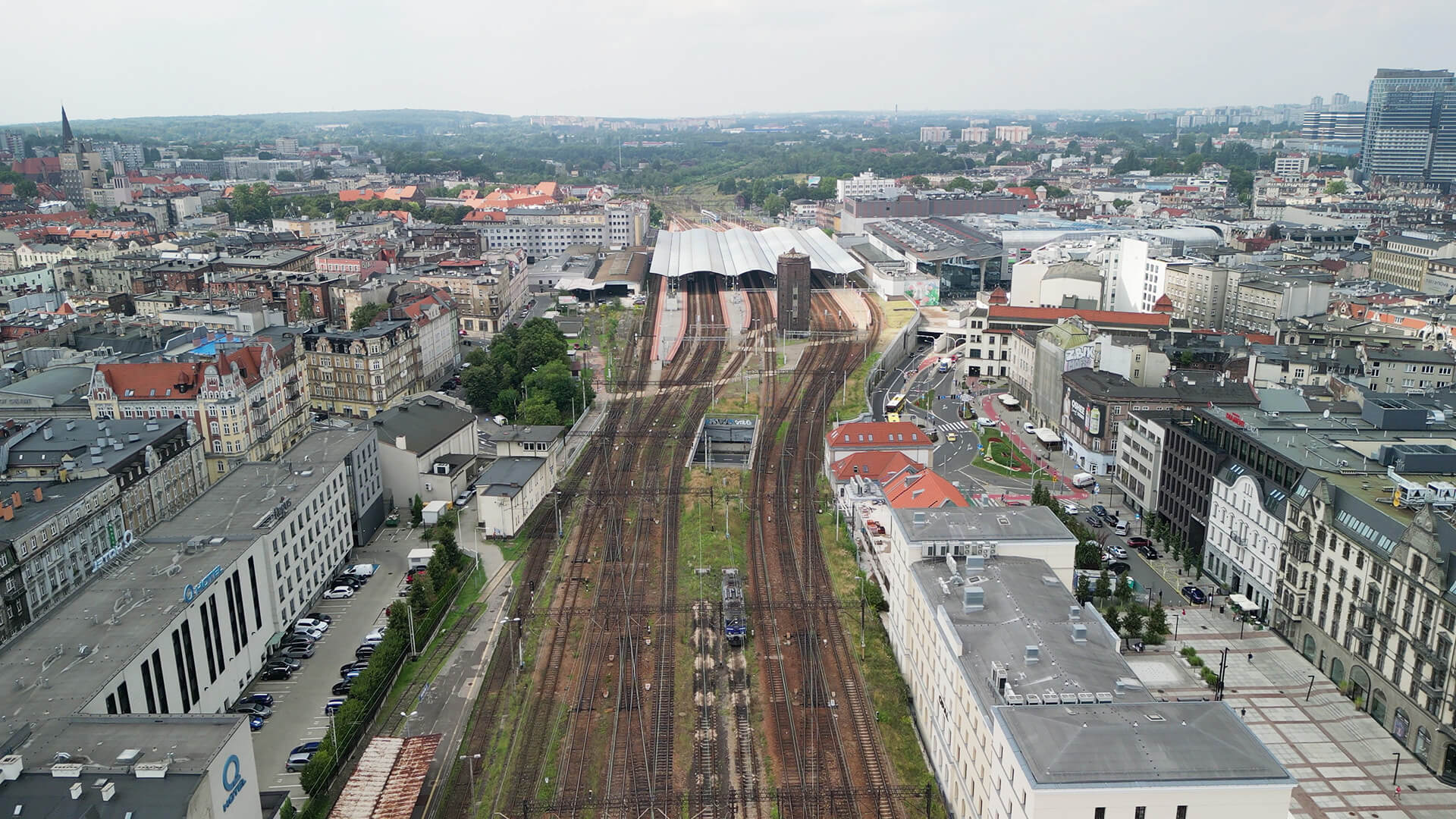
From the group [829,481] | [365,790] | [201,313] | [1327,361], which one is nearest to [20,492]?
[365,790]

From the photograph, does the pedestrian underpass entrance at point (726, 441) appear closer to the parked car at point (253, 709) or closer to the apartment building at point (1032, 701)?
the apartment building at point (1032, 701)

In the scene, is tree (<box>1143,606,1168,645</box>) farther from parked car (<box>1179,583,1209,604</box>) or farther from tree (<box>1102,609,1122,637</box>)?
parked car (<box>1179,583,1209,604</box>)

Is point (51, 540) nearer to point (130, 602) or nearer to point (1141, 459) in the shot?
point (130, 602)

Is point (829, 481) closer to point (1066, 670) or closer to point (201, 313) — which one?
point (1066, 670)

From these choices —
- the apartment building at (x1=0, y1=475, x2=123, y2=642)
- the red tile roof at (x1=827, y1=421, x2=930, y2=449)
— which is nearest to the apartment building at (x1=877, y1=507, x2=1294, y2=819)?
the red tile roof at (x1=827, y1=421, x2=930, y2=449)

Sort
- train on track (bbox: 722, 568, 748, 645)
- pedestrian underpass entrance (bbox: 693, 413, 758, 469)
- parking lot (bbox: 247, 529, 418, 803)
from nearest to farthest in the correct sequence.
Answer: parking lot (bbox: 247, 529, 418, 803), train on track (bbox: 722, 568, 748, 645), pedestrian underpass entrance (bbox: 693, 413, 758, 469)

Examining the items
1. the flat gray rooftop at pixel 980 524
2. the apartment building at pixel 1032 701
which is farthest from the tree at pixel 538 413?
the flat gray rooftop at pixel 980 524
